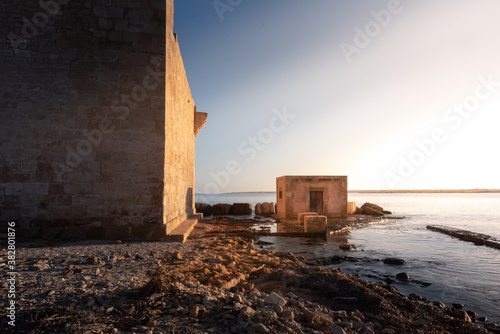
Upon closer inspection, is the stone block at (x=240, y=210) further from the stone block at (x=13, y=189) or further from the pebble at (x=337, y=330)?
the pebble at (x=337, y=330)

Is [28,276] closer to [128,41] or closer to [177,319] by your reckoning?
[177,319]

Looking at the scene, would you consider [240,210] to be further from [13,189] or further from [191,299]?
[191,299]

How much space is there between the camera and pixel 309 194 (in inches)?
747

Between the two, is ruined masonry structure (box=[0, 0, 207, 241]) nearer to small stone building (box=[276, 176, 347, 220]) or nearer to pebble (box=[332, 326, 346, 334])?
pebble (box=[332, 326, 346, 334])

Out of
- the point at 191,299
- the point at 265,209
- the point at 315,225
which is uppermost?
the point at 191,299

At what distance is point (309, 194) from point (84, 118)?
15.3 meters

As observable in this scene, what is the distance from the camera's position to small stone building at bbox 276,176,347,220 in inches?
705

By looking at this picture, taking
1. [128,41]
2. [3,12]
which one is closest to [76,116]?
[128,41]

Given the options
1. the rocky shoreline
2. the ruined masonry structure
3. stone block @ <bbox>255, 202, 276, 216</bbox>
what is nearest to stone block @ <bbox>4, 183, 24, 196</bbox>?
the ruined masonry structure

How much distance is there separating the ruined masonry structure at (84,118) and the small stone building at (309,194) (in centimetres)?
1223

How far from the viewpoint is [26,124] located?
6055 mm

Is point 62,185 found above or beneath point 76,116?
beneath

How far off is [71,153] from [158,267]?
Result: 12.4 ft

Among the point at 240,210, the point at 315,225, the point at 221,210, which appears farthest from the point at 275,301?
the point at 221,210
